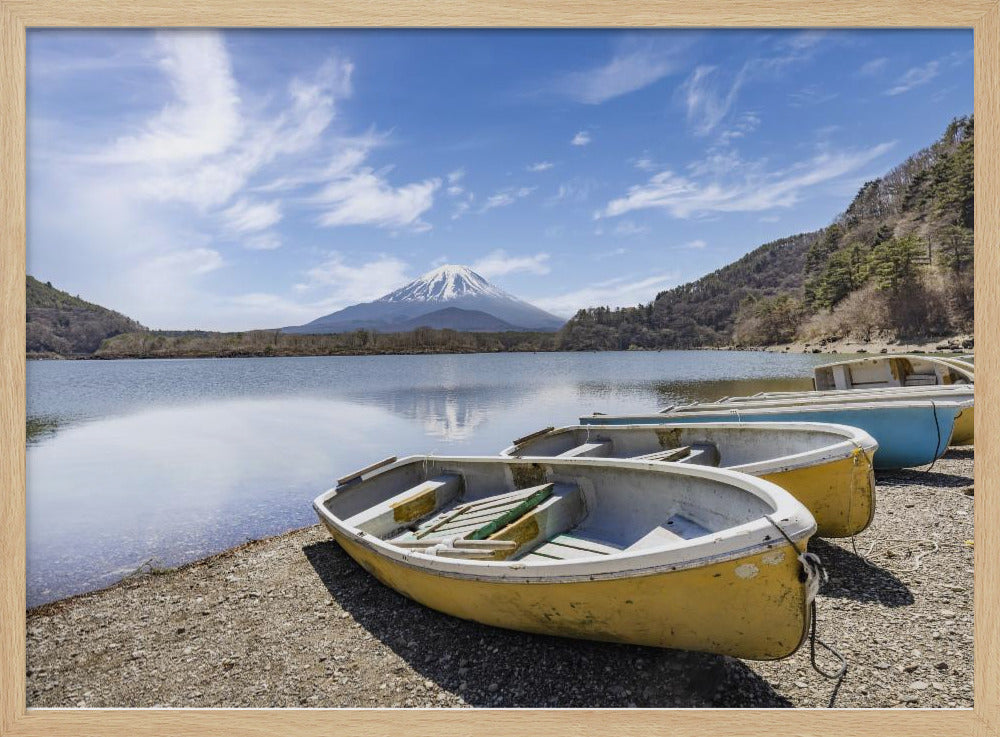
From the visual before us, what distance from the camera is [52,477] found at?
6656mm

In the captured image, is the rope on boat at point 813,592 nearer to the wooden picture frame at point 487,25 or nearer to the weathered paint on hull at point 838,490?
the wooden picture frame at point 487,25

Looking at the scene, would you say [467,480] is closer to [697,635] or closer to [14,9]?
[697,635]

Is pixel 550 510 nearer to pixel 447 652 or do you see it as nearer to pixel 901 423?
pixel 447 652

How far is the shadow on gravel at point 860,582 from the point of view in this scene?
2441 millimetres

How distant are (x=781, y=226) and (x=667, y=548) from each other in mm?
3128

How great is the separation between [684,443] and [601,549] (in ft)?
5.65

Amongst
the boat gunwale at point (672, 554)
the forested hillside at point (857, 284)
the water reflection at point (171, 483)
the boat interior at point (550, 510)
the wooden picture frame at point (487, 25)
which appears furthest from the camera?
the forested hillside at point (857, 284)

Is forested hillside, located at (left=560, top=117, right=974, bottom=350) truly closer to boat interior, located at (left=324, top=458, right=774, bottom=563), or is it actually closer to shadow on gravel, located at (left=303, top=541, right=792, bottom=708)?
boat interior, located at (left=324, top=458, right=774, bottom=563)

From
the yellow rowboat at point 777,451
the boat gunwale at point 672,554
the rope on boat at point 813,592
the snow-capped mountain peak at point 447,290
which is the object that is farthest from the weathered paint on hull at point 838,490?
the snow-capped mountain peak at point 447,290

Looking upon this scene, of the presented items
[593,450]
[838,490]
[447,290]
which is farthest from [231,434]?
[838,490]

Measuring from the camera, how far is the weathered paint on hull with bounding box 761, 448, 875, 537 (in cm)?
278

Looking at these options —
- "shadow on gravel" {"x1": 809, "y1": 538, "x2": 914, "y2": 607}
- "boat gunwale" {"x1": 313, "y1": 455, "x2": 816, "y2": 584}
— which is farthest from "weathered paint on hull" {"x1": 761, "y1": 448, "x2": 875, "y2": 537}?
"boat gunwale" {"x1": 313, "y1": 455, "x2": 816, "y2": 584}

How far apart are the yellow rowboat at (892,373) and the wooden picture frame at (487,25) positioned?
5.31 m

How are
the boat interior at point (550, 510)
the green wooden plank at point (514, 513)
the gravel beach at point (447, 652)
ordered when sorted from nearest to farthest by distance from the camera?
the gravel beach at point (447, 652) → the boat interior at point (550, 510) → the green wooden plank at point (514, 513)
